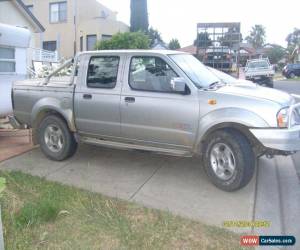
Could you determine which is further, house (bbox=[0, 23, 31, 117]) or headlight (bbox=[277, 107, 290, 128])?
house (bbox=[0, 23, 31, 117])

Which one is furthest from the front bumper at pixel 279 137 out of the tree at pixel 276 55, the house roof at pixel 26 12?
the tree at pixel 276 55

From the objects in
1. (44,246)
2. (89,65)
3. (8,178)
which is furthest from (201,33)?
(44,246)

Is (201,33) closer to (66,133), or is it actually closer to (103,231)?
(66,133)

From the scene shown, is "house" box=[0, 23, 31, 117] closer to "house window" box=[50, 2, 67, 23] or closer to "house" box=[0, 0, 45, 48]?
"house" box=[0, 0, 45, 48]

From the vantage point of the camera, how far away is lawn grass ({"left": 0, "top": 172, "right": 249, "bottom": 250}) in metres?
4.22

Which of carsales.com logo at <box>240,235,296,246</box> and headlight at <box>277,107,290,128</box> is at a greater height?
headlight at <box>277,107,290,128</box>

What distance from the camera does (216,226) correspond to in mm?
4625

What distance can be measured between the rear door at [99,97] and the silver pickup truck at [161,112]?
0.02 meters

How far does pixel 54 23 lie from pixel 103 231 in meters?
32.4

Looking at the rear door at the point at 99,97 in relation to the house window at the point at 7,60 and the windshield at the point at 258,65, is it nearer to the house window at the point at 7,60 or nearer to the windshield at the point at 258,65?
the house window at the point at 7,60

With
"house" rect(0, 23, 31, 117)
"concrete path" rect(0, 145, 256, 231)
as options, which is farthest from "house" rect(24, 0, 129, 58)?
"concrete path" rect(0, 145, 256, 231)

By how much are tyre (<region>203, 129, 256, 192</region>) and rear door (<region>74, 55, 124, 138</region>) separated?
150 cm

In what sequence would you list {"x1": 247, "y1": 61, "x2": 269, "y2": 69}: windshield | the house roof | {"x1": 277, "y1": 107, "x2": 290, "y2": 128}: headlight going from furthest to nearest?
{"x1": 247, "y1": 61, "x2": 269, "y2": 69}: windshield < the house roof < {"x1": 277, "y1": 107, "x2": 290, "y2": 128}: headlight

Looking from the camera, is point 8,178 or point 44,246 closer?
point 44,246
